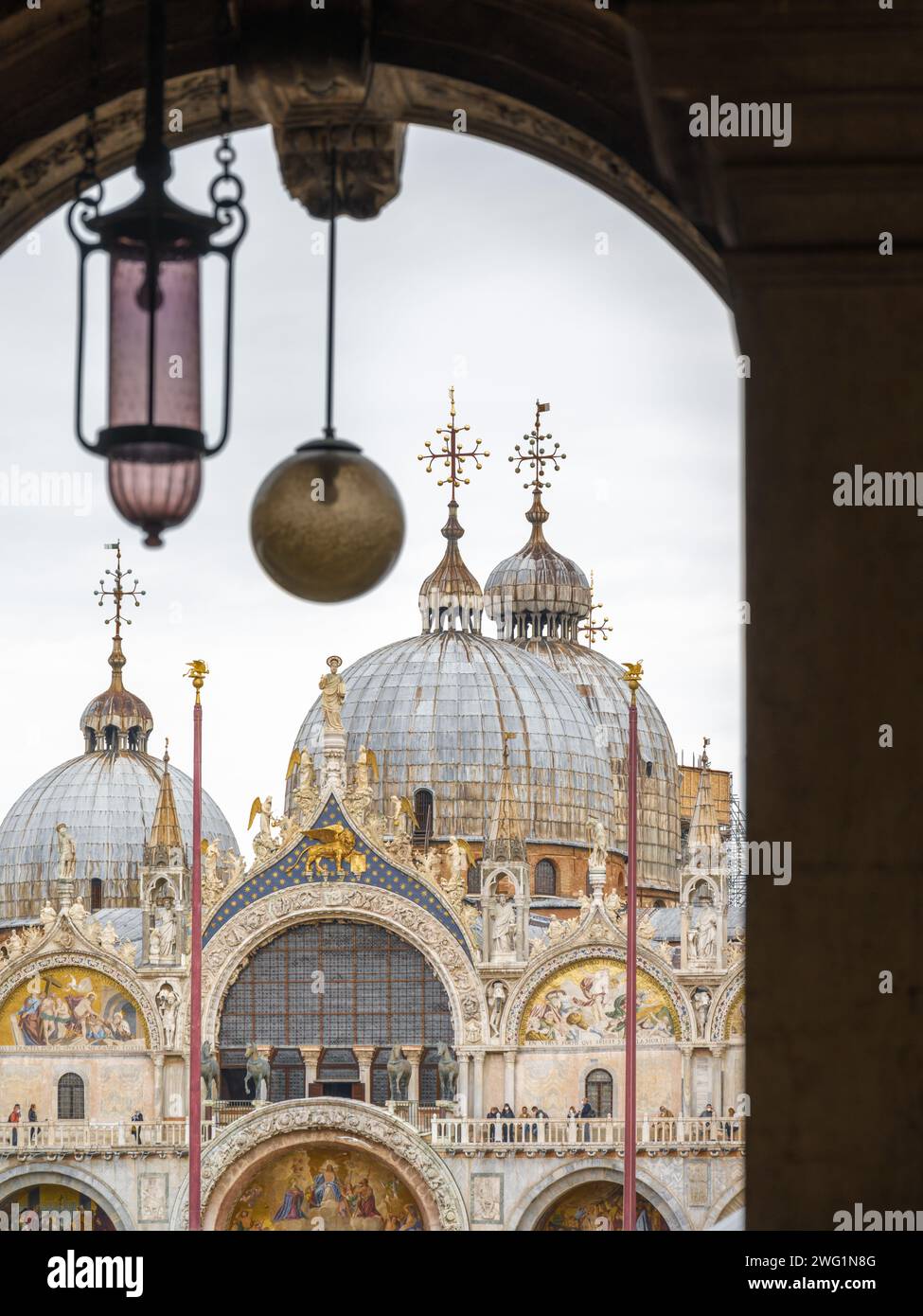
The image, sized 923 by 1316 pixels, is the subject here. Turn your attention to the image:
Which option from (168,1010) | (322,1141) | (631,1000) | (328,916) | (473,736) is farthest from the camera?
(473,736)

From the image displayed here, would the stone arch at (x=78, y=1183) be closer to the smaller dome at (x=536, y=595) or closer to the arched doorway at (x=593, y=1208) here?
the arched doorway at (x=593, y=1208)

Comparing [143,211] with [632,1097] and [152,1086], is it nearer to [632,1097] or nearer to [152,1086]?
[632,1097]

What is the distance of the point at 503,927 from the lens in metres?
40.0

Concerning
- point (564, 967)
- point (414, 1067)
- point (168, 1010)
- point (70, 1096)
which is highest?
point (564, 967)

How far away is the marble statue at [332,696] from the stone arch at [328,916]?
265 cm

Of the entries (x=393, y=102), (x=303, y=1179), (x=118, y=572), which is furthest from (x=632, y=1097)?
(x=393, y=102)

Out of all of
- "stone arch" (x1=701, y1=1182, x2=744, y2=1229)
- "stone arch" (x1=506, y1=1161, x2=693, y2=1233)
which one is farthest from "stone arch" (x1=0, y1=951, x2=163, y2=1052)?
"stone arch" (x1=701, y1=1182, x2=744, y2=1229)

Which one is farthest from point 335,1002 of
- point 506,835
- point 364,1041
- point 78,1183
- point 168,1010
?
point 78,1183

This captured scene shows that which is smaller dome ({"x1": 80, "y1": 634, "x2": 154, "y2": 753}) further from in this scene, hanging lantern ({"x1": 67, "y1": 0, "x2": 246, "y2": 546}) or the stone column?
hanging lantern ({"x1": 67, "y1": 0, "x2": 246, "y2": 546})

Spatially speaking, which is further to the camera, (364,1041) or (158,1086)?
(364,1041)

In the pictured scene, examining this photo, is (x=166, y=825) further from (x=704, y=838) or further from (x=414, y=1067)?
(x=704, y=838)

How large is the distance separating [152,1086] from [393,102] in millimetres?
34976

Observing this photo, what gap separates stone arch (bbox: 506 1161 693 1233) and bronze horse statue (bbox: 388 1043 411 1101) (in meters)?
3.00

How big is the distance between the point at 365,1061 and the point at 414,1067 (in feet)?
2.85
